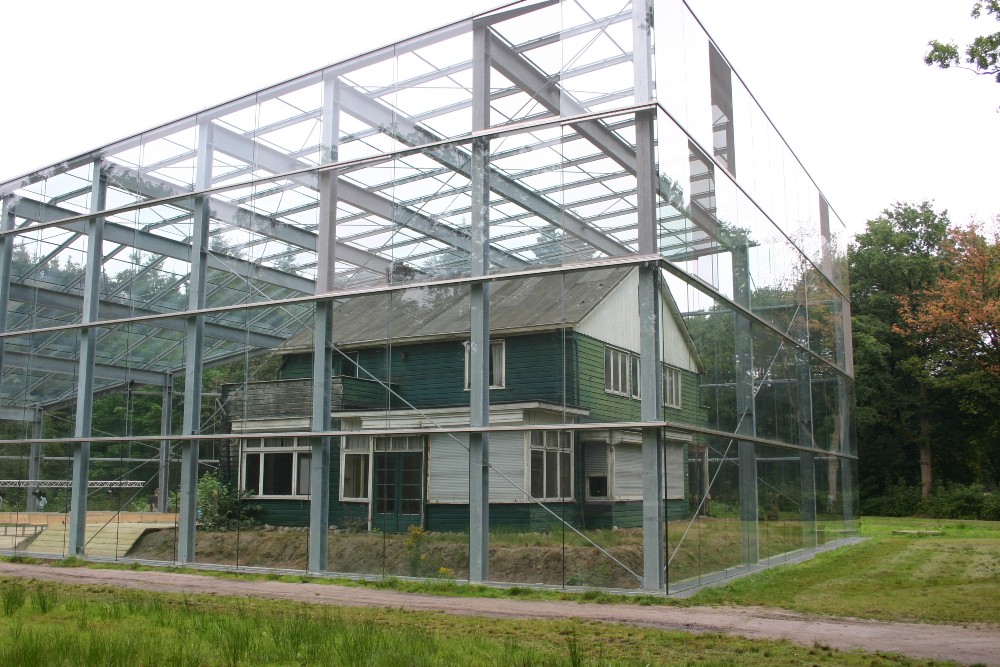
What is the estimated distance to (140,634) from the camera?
33.0 feet

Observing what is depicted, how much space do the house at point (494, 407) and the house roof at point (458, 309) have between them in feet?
0.08

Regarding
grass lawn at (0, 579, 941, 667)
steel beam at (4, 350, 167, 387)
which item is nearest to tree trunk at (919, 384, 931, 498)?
steel beam at (4, 350, 167, 387)

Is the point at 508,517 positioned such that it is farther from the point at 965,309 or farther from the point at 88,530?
the point at 965,309

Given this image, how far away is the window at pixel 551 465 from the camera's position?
52.2ft

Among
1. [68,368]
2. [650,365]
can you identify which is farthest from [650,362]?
[68,368]

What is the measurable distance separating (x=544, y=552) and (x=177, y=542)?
361 inches

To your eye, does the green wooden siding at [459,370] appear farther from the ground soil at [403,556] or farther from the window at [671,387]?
the ground soil at [403,556]

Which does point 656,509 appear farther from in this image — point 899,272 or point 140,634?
point 899,272

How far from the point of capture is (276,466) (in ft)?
63.8

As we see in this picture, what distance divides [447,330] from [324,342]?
3.10 meters

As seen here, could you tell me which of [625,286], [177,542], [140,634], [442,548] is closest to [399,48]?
[625,286]

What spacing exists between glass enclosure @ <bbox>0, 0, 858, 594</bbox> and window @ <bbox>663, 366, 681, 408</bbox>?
0.32 feet

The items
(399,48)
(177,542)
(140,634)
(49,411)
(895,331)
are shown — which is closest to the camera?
(140,634)

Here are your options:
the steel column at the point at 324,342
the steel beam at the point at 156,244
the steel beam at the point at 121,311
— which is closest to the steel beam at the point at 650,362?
the steel column at the point at 324,342
